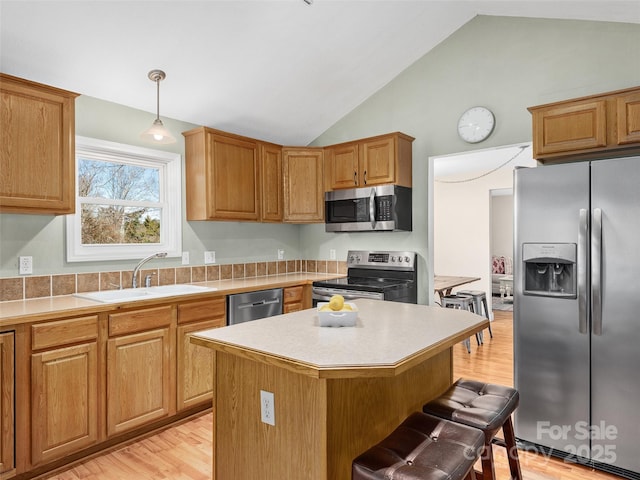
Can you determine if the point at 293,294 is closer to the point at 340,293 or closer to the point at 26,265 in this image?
the point at 340,293

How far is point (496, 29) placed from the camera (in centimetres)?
340

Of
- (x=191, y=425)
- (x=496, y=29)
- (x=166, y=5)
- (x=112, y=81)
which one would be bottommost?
(x=191, y=425)

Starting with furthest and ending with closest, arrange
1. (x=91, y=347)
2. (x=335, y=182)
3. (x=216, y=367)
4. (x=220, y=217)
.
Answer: (x=335, y=182)
(x=220, y=217)
(x=91, y=347)
(x=216, y=367)

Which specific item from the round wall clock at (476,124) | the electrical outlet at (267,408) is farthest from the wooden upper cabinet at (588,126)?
the electrical outlet at (267,408)

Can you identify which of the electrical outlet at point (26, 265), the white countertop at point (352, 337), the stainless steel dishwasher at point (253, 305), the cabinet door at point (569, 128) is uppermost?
the cabinet door at point (569, 128)

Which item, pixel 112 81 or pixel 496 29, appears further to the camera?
pixel 496 29

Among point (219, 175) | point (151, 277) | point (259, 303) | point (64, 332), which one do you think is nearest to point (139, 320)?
point (64, 332)

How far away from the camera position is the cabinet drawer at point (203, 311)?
294cm

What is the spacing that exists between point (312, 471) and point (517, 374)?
169cm

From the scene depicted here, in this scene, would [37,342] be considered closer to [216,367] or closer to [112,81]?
[216,367]

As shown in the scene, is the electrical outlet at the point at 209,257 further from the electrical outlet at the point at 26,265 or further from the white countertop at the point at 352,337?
the white countertop at the point at 352,337

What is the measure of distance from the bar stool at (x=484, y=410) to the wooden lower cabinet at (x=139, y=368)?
72.8 inches

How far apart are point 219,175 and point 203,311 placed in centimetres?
122

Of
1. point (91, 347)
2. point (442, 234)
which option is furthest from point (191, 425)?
point (442, 234)
